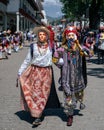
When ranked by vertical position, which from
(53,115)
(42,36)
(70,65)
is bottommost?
(53,115)

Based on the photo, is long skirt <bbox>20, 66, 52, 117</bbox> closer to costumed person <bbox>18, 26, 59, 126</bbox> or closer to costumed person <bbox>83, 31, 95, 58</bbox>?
costumed person <bbox>18, 26, 59, 126</bbox>

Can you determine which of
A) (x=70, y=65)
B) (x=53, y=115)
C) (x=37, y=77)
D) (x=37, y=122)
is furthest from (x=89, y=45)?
(x=37, y=122)

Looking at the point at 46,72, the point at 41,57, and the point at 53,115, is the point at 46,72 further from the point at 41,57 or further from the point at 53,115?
the point at 53,115

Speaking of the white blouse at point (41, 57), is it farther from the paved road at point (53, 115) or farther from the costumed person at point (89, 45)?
the paved road at point (53, 115)

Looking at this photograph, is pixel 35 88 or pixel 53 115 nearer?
pixel 35 88

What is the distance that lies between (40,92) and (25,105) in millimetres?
340

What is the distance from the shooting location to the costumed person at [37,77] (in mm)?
7781

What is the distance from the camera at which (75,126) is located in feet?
25.3

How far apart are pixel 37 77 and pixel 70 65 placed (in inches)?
23.3

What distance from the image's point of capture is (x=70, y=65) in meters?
7.88

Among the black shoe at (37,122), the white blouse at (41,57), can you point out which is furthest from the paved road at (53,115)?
the white blouse at (41,57)

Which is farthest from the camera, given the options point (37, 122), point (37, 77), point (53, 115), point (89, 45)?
point (89, 45)

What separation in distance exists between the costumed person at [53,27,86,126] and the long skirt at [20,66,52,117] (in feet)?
0.87

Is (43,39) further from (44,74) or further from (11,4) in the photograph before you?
(11,4)
